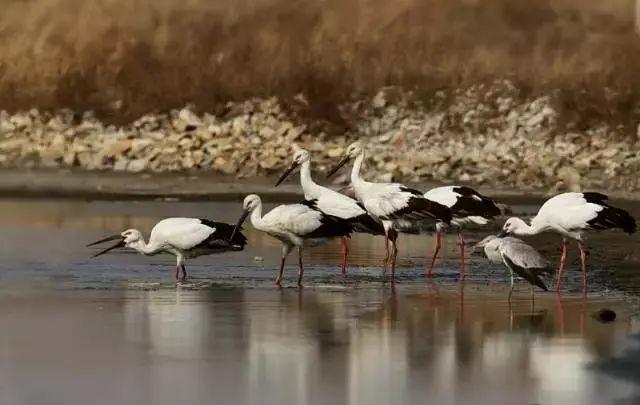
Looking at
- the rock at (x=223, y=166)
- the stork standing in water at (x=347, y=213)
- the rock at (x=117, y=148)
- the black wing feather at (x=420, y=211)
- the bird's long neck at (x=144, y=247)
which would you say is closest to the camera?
the bird's long neck at (x=144, y=247)

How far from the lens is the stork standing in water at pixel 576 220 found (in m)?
18.6

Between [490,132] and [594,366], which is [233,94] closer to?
[490,132]

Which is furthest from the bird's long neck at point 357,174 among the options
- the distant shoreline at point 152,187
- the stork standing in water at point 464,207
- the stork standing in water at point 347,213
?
the distant shoreline at point 152,187

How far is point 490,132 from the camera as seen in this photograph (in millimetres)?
38000

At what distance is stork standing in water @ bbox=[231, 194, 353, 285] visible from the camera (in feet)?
60.6

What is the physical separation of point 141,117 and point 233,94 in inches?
80.6

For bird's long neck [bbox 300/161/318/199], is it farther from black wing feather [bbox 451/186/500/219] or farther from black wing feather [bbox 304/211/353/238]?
black wing feather [bbox 304/211/353/238]

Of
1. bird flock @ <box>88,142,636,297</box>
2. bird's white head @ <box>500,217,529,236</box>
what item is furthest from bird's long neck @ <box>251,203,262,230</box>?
bird's white head @ <box>500,217,529,236</box>

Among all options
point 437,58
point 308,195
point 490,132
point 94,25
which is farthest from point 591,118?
point 308,195

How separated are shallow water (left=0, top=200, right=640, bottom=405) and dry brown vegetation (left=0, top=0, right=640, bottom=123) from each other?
1976cm

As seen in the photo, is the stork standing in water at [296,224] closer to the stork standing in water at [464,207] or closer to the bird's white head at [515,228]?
the bird's white head at [515,228]

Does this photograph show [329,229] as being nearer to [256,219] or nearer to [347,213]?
[256,219]

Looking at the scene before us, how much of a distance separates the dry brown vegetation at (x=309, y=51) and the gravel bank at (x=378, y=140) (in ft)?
2.36

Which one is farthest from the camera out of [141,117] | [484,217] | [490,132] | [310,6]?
[310,6]
